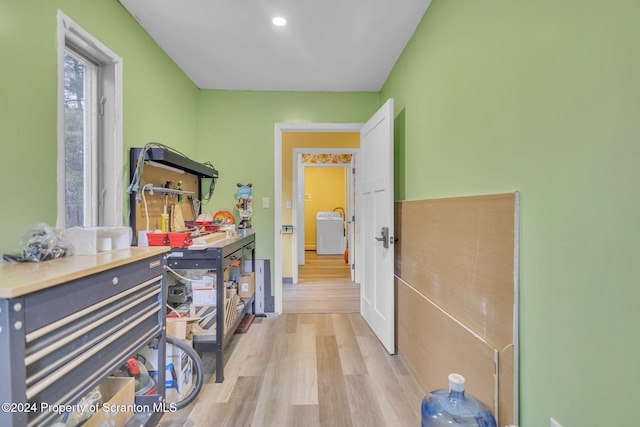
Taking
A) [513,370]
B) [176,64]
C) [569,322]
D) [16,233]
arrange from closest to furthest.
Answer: [569,322] → [513,370] → [16,233] → [176,64]

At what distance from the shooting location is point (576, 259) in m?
0.84

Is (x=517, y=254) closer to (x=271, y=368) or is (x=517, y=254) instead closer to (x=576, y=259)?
(x=576, y=259)

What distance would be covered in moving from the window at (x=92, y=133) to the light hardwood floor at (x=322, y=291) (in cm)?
205

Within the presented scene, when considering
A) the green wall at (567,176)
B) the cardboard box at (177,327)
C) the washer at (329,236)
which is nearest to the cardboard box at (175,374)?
the cardboard box at (177,327)

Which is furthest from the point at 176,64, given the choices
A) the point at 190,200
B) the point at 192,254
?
the point at 192,254

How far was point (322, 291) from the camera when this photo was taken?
388 cm

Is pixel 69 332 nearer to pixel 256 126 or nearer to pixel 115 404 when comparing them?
pixel 115 404

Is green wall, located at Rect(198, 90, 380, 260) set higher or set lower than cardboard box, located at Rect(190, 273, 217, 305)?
higher

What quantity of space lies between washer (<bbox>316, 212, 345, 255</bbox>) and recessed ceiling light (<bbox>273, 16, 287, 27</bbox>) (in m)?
4.95

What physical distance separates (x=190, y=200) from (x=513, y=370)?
2717mm

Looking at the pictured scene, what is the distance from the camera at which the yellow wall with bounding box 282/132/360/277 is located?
4227 mm

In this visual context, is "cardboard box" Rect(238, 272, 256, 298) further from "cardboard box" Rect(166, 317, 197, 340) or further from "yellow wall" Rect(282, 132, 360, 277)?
"yellow wall" Rect(282, 132, 360, 277)

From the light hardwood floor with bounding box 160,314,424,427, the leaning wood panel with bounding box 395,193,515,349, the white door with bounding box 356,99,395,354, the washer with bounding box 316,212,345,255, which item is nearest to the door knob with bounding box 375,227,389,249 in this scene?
the white door with bounding box 356,99,395,354

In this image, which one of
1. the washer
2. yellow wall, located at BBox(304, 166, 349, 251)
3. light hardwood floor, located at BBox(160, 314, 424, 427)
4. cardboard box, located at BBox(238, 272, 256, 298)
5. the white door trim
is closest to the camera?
light hardwood floor, located at BBox(160, 314, 424, 427)
